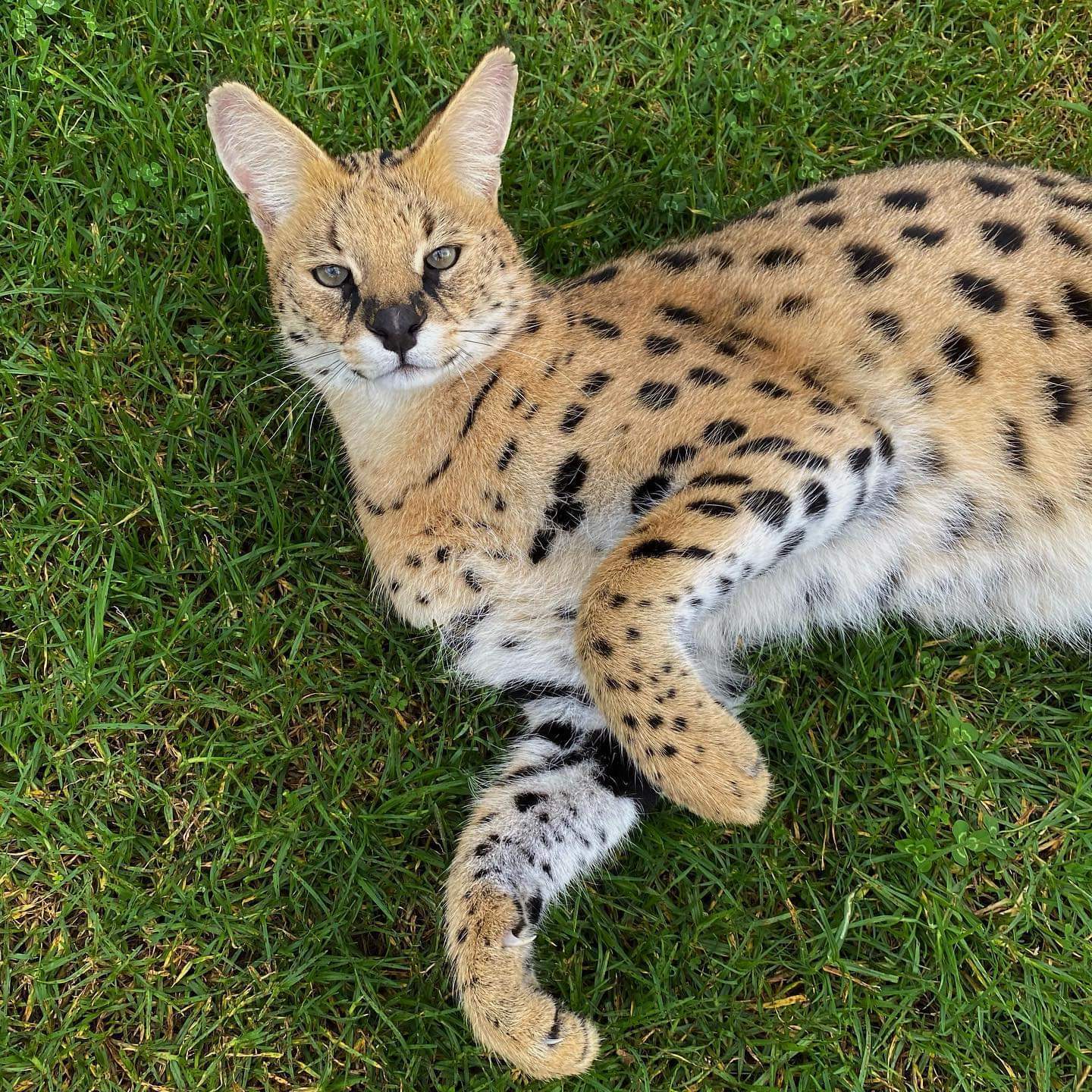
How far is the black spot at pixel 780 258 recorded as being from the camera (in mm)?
3217

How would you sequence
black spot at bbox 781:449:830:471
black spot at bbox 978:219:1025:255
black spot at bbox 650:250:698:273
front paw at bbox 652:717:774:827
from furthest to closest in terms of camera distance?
black spot at bbox 650:250:698:273, black spot at bbox 978:219:1025:255, black spot at bbox 781:449:830:471, front paw at bbox 652:717:774:827

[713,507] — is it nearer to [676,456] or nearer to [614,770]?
[676,456]

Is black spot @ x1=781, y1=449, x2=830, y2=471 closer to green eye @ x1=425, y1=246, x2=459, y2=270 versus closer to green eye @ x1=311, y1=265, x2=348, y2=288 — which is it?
green eye @ x1=425, y1=246, x2=459, y2=270

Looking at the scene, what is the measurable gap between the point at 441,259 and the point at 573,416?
590mm

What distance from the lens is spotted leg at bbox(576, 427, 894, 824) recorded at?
278 cm

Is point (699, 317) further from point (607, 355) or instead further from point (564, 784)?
point (564, 784)

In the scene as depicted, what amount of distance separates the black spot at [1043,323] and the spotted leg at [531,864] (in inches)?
68.0

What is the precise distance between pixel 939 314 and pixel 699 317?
0.69 metres

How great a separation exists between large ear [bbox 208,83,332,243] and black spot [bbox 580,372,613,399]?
3.21 feet

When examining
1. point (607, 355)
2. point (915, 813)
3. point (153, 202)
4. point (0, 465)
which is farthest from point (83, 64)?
point (915, 813)

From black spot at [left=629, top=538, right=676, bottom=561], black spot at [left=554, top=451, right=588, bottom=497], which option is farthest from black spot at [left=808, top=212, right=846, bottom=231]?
black spot at [left=629, top=538, right=676, bottom=561]

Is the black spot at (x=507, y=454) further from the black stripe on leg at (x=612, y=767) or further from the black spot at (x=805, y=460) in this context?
the black stripe on leg at (x=612, y=767)

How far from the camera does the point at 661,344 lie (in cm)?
310

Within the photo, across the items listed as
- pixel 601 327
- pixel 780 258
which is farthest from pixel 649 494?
pixel 780 258
